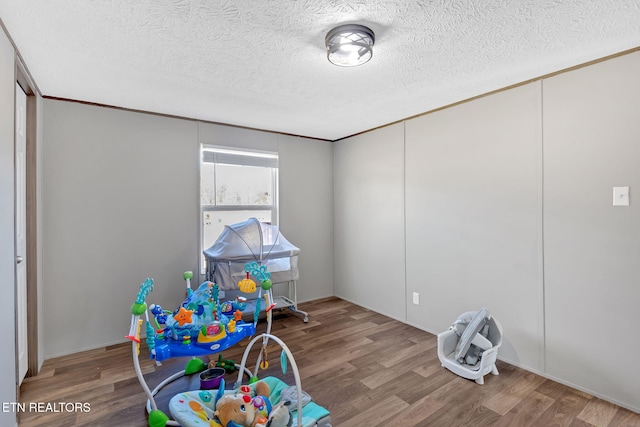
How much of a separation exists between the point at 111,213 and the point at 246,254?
4.38 feet

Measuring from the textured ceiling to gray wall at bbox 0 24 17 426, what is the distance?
0.82 feet

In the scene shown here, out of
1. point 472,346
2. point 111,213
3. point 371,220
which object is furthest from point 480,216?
point 111,213

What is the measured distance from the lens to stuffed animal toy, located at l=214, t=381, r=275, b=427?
1.68 meters

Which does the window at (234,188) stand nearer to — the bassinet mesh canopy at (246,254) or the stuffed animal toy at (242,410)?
the bassinet mesh canopy at (246,254)

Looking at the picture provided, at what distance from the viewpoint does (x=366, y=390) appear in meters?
2.24

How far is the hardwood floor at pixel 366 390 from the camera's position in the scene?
76.1 inches

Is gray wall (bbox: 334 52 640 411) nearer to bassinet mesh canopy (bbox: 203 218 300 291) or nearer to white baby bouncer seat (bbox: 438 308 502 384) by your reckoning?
white baby bouncer seat (bbox: 438 308 502 384)

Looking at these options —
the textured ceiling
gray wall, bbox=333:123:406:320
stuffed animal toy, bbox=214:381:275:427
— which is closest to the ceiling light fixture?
the textured ceiling

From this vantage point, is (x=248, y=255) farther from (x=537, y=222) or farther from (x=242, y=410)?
(x=537, y=222)

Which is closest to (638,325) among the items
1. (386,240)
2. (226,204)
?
(386,240)

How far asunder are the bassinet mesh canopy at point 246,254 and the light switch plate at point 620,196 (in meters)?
2.71

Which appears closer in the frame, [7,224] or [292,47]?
[7,224]

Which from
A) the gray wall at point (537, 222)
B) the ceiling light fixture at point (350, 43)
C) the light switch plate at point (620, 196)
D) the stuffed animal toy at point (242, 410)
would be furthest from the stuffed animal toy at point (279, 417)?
the light switch plate at point (620, 196)

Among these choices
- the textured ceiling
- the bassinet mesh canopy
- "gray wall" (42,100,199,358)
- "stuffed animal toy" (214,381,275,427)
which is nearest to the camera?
the textured ceiling
